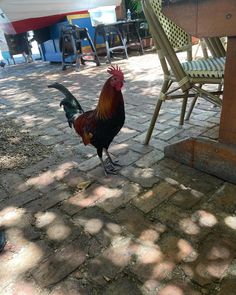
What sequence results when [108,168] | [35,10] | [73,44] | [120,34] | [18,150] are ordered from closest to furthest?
1. [108,168]
2. [18,150]
3. [73,44]
4. [120,34]
5. [35,10]

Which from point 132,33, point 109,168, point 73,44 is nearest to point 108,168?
point 109,168

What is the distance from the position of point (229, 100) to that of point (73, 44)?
636cm

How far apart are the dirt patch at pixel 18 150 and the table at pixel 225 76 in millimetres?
1555

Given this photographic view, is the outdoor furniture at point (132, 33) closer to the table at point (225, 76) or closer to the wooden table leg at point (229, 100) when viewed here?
the table at point (225, 76)

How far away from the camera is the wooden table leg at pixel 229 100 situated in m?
1.90

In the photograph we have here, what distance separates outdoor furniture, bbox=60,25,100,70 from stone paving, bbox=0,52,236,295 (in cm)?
483

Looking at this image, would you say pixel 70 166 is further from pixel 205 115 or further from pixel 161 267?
pixel 205 115

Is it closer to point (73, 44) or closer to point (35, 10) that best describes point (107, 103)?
point (73, 44)

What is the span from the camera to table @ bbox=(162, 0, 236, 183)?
5.76 feet

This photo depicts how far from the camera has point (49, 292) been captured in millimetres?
1512

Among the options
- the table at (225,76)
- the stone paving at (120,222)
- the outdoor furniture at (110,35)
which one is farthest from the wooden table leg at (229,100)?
the outdoor furniture at (110,35)

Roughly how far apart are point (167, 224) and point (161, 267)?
1.17 feet

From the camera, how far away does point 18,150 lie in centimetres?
325

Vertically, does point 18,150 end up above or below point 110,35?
below
